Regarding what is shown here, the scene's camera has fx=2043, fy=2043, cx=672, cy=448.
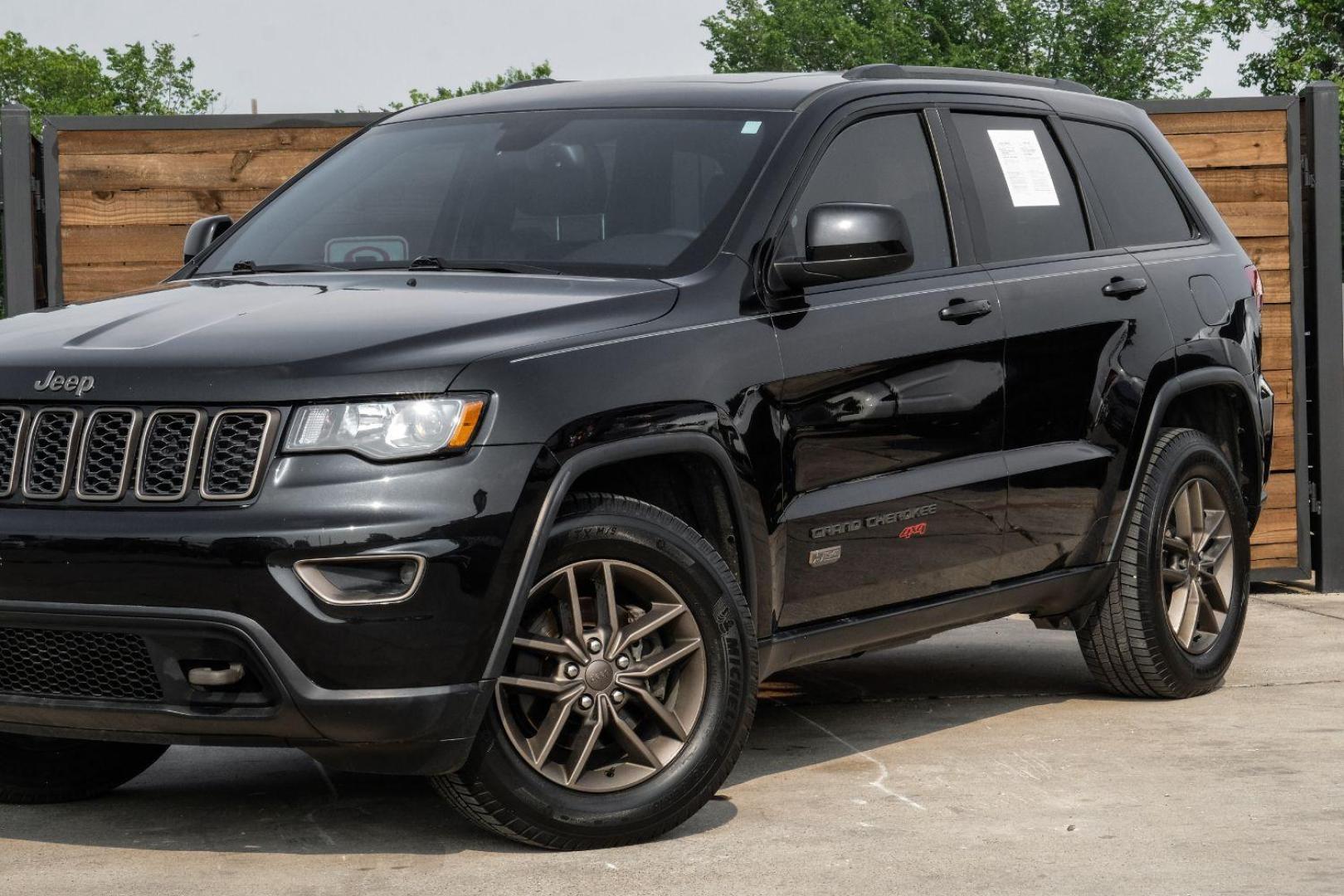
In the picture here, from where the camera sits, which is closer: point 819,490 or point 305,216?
point 819,490

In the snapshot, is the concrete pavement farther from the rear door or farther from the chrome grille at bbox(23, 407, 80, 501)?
the chrome grille at bbox(23, 407, 80, 501)

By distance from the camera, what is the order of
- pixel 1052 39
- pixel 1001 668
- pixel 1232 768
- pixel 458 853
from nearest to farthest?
pixel 458 853, pixel 1232 768, pixel 1001 668, pixel 1052 39

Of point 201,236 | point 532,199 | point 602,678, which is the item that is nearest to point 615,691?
point 602,678

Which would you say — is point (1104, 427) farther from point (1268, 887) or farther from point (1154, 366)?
point (1268, 887)

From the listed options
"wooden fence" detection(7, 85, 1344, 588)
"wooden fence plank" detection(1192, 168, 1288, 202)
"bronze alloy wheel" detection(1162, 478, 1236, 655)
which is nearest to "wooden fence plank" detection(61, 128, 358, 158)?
"wooden fence" detection(7, 85, 1344, 588)

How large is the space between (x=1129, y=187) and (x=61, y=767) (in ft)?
13.1

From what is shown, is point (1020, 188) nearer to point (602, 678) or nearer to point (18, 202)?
point (602, 678)

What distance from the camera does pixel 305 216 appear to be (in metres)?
6.03

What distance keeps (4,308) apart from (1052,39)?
65.0 m

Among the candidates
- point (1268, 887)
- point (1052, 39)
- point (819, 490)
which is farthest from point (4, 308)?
point (1052, 39)

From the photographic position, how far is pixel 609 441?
4652 mm

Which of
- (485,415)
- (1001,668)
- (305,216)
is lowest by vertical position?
(1001,668)

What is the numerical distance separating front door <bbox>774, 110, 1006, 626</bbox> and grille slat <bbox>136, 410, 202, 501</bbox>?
5.06ft

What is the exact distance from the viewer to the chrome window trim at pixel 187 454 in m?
4.34
